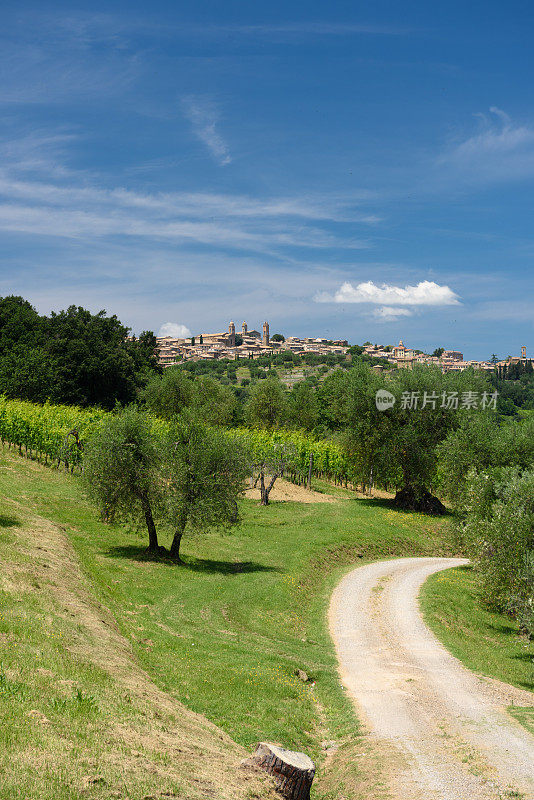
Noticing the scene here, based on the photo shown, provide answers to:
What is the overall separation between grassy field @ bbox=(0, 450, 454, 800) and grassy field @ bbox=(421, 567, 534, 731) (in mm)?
5229

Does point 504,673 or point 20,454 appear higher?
point 20,454

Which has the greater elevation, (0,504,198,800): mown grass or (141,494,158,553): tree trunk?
(0,504,198,800): mown grass

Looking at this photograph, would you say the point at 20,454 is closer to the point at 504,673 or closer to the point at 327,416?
the point at 504,673

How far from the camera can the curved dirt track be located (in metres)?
11.3

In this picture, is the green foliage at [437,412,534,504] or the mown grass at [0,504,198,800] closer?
the mown grass at [0,504,198,800]

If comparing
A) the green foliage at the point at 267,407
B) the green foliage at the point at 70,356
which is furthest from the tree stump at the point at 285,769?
the green foliage at the point at 267,407

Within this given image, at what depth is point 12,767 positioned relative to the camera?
7.64 m

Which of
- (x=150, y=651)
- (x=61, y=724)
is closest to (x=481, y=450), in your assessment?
(x=150, y=651)

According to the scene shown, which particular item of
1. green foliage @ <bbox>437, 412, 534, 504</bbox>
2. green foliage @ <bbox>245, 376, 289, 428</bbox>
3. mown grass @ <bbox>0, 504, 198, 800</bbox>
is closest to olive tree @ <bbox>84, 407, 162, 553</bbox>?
mown grass @ <bbox>0, 504, 198, 800</bbox>

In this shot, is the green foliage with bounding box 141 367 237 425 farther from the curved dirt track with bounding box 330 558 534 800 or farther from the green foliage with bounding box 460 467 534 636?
the curved dirt track with bounding box 330 558 534 800

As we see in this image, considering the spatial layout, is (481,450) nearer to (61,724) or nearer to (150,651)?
(150,651)

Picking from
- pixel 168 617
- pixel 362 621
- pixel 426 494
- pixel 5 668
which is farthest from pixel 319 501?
pixel 5 668

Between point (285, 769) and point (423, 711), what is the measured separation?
6.65 metres

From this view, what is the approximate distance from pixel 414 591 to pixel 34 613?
21.6 meters
